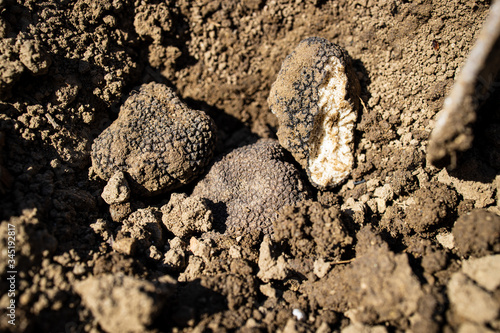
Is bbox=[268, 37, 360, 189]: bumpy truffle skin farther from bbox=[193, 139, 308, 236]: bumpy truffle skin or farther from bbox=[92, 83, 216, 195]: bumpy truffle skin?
bbox=[92, 83, 216, 195]: bumpy truffle skin

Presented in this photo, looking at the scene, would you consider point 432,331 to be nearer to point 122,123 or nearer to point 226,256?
point 226,256

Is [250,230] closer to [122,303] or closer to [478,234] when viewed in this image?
[122,303]

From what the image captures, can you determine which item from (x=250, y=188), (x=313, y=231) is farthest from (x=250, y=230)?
(x=313, y=231)

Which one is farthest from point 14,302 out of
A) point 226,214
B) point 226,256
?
point 226,214

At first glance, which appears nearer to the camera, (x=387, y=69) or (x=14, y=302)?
(x=14, y=302)

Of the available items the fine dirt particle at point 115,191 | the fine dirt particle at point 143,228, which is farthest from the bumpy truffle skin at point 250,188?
the fine dirt particle at point 115,191

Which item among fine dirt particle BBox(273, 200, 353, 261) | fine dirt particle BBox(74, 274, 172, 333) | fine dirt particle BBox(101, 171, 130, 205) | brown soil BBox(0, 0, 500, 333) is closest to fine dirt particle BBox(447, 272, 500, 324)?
brown soil BBox(0, 0, 500, 333)
